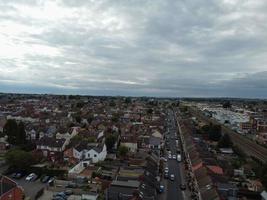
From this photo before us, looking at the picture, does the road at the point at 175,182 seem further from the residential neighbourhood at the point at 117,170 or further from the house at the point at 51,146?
the house at the point at 51,146

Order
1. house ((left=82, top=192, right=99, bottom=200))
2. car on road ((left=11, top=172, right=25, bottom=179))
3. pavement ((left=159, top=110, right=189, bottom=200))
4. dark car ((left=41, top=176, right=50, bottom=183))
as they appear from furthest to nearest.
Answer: car on road ((left=11, top=172, right=25, bottom=179)) < dark car ((left=41, top=176, right=50, bottom=183)) < pavement ((left=159, top=110, right=189, bottom=200)) < house ((left=82, top=192, right=99, bottom=200))

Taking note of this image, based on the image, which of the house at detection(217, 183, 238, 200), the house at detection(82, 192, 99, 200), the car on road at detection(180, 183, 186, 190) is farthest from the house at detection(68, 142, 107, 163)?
the house at detection(217, 183, 238, 200)

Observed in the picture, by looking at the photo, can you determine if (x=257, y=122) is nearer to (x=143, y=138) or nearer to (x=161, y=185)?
(x=143, y=138)

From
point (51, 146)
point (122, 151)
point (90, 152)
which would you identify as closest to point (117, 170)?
point (90, 152)

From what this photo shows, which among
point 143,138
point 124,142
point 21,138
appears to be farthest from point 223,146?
point 21,138

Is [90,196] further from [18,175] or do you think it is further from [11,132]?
[11,132]

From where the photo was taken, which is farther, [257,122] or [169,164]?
[257,122]

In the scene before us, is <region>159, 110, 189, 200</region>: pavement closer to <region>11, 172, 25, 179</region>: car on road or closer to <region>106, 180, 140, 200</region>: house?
<region>106, 180, 140, 200</region>: house
